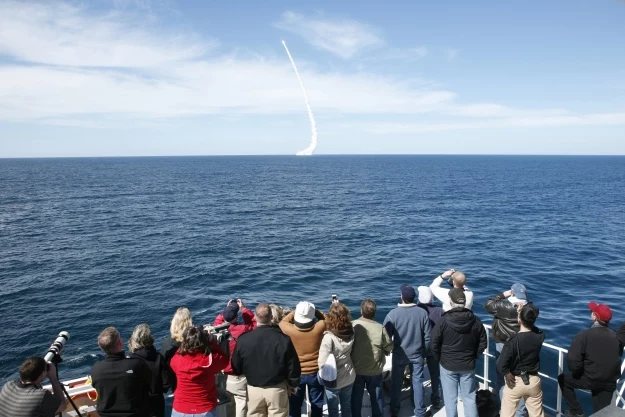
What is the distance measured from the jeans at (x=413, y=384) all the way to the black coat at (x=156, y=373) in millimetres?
3580

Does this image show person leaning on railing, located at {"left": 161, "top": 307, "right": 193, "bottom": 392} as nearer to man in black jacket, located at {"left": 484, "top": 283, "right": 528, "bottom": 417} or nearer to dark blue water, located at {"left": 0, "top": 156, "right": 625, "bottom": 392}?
man in black jacket, located at {"left": 484, "top": 283, "right": 528, "bottom": 417}

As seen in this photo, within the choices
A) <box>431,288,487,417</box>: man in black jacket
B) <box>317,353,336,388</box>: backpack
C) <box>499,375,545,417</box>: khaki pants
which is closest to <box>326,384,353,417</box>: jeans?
<box>317,353,336,388</box>: backpack

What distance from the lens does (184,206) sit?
63312 millimetres

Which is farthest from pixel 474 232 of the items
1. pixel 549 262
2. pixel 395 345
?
pixel 395 345

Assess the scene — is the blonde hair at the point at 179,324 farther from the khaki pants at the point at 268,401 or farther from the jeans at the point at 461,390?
the jeans at the point at 461,390

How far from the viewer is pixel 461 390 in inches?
250

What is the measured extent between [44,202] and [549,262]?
2710 inches

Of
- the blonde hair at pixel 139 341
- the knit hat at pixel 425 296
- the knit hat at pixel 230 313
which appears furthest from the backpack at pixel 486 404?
the blonde hair at pixel 139 341

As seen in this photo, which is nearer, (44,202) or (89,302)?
(89,302)

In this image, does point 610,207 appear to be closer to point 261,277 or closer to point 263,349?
point 261,277

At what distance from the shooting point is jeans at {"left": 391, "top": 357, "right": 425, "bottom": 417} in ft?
22.3

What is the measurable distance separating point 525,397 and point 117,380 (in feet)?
17.3

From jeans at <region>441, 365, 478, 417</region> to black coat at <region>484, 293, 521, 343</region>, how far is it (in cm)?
70

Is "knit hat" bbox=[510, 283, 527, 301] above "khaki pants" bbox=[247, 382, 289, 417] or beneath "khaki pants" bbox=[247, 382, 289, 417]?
above
